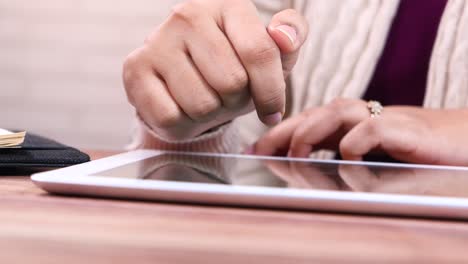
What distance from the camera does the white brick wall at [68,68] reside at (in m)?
1.39

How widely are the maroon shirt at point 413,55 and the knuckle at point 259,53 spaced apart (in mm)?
587

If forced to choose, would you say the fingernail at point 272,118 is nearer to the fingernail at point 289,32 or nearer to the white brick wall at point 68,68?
the fingernail at point 289,32

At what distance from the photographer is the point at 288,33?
45 cm

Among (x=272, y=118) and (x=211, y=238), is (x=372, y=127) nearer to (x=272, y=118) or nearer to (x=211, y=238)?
(x=272, y=118)

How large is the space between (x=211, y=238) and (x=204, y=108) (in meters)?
0.31

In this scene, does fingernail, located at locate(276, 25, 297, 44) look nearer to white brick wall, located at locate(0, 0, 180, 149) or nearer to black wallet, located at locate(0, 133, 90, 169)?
black wallet, located at locate(0, 133, 90, 169)

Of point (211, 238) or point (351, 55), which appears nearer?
point (211, 238)

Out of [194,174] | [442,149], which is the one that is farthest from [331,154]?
[194,174]

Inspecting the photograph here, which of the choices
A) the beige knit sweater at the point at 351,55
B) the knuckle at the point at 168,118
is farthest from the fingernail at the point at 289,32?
the beige knit sweater at the point at 351,55

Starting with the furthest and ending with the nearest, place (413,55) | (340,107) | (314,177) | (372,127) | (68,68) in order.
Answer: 1. (68,68)
2. (413,55)
3. (340,107)
4. (372,127)
5. (314,177)

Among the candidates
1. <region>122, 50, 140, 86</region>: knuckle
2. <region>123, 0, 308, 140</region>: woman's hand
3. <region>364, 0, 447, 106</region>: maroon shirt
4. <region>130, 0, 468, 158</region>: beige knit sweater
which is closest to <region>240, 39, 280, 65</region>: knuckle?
<region>123, 0, 308, 140</region>: woman's hand

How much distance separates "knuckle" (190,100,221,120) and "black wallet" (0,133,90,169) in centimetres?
13

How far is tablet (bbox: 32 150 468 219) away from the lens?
0.75 feet

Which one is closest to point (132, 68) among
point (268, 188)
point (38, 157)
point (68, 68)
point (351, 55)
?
point (38, 157)
